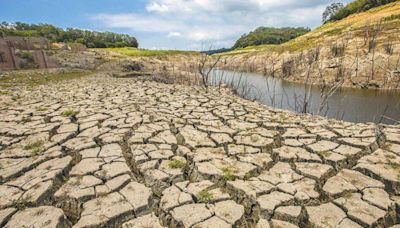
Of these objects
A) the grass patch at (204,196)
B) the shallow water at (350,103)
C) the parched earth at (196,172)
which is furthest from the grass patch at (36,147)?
the shallow water at (350,103)

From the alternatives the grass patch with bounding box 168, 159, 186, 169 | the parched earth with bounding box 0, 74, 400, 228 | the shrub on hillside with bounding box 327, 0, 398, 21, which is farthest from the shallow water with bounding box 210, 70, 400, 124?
the shrub on hillside with bounding box 327, 0, 398, 21

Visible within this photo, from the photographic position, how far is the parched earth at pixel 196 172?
207cm

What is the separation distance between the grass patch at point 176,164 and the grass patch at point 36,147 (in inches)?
64.3

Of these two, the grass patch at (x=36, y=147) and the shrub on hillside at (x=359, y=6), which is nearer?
the grass patch at (x=36, y=147)

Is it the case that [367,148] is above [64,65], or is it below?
above

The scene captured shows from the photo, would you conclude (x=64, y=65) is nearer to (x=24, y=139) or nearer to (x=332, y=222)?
(x=24, y=139)

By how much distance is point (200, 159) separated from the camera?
2980mm

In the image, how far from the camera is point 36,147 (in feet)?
11.1

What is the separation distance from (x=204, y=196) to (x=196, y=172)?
45 cm

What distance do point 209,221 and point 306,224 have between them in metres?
0.71

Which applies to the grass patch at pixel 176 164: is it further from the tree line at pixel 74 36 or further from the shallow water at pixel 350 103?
the tree line at pixel 74 36

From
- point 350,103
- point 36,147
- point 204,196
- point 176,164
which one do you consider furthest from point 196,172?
point 350,103

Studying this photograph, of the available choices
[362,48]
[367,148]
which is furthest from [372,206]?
[362,48]

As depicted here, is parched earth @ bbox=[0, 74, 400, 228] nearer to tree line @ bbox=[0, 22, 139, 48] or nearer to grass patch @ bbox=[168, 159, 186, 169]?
grass patch @ bbox=[168, 159, 186, 169]
